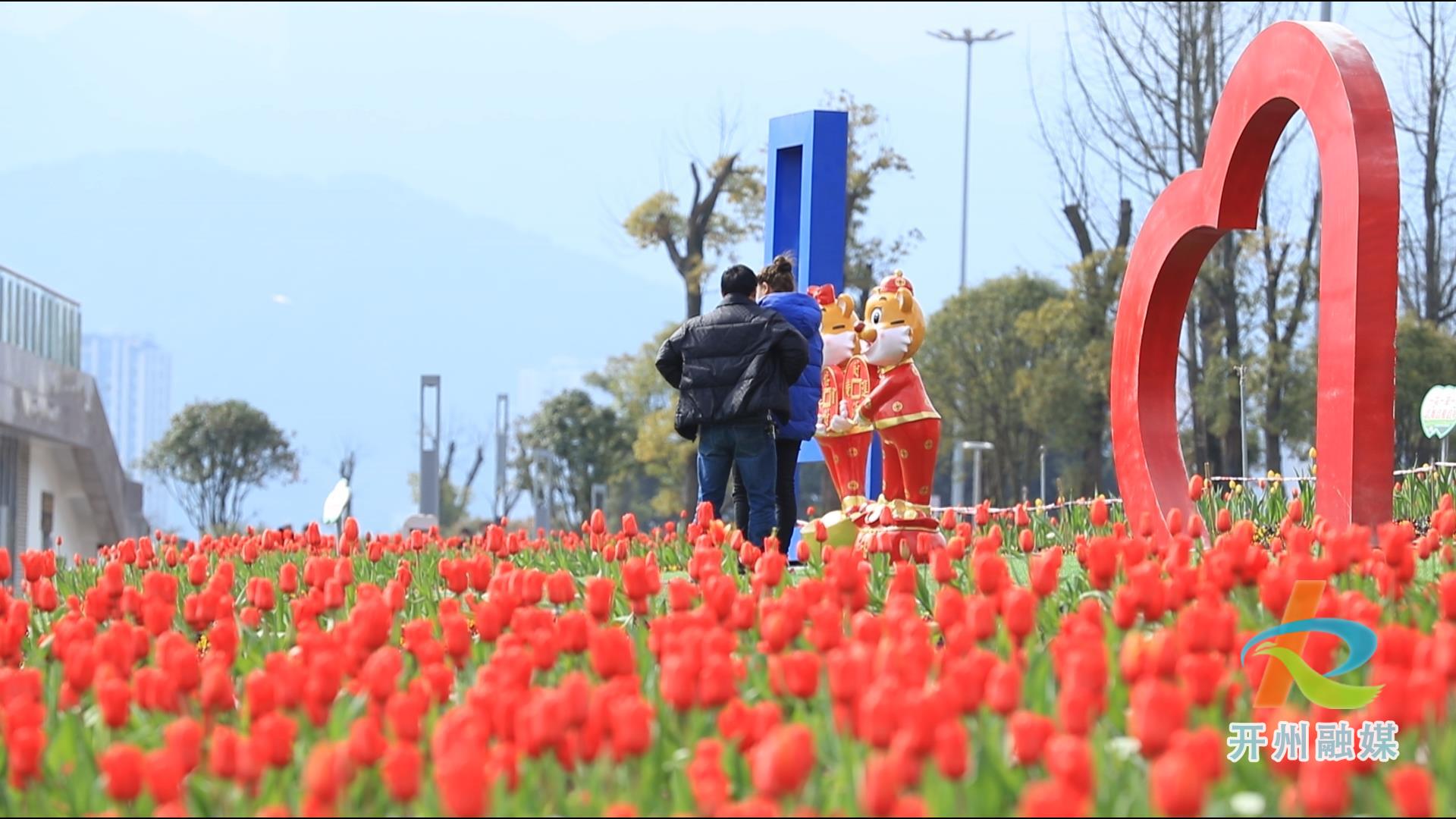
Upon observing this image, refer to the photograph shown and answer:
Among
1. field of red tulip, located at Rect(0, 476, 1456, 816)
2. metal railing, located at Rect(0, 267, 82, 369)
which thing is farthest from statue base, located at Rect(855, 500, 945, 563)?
metal railing, located at Rect(0, 267, 82, 369)

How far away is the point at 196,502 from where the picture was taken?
54.1 m

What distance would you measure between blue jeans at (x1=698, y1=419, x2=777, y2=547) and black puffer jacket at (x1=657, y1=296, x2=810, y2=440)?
0.08m

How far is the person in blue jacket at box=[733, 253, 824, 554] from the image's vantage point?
9.69m

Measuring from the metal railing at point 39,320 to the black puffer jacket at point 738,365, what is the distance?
64.1 ft

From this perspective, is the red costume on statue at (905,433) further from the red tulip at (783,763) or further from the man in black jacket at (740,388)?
the red tulip at (783,763)

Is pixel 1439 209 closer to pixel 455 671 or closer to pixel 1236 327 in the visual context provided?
pixel 1236 327

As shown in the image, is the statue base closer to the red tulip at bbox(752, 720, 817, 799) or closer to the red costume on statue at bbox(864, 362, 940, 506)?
the red costume on statue at bbox(864, 362, 940, 506)

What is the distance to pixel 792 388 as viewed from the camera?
968 cm

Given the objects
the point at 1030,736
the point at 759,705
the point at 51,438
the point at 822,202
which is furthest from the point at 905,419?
the point at 51,438

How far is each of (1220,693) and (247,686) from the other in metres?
1.95

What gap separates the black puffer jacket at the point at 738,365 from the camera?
8938 mm

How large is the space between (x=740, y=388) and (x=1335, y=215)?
2.96m

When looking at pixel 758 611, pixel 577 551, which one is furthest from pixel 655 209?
pixel 758 611

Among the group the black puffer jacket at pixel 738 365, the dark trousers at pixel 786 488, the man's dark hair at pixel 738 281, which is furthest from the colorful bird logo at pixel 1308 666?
the dark trousers at pixel 786 488
